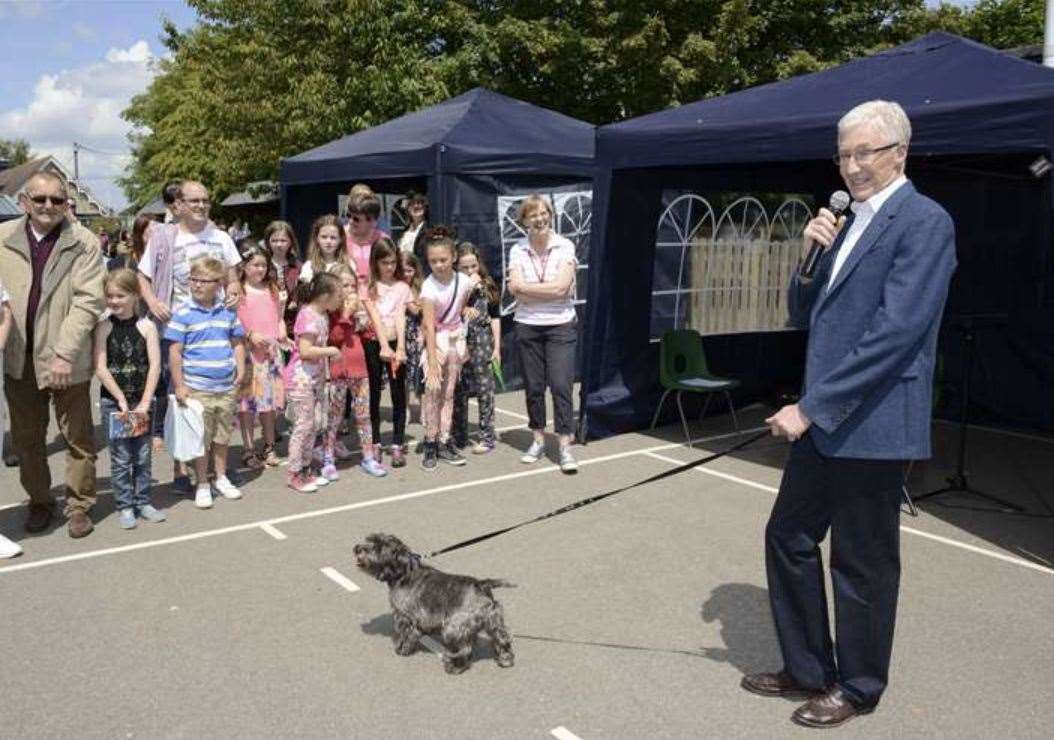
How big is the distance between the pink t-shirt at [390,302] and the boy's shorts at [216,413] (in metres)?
1.27

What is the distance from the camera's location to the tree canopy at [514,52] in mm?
17984

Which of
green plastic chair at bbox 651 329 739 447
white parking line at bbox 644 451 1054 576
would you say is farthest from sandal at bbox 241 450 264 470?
white parking line at bbox 644 451 1054 576

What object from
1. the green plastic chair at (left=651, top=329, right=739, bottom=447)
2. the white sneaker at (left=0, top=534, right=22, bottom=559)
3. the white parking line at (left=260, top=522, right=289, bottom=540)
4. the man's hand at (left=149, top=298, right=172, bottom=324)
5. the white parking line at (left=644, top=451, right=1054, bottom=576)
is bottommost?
the white parking line at (left=644, top=451, right=1054, bottom=576)

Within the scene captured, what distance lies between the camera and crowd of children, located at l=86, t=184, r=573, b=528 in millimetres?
5461

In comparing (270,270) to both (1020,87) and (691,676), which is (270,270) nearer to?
(691,676)

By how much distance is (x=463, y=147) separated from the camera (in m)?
8.85

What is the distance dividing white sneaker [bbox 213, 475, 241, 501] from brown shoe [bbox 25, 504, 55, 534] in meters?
1.02

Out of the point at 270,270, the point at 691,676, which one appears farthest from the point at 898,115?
the point at 270,270

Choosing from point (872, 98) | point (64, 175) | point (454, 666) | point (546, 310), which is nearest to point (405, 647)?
point (454, 666)

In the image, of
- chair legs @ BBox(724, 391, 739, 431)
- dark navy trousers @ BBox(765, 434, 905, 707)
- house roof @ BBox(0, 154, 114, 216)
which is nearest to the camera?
dark navy trousers @ BBox(765, 434, 905, 707)

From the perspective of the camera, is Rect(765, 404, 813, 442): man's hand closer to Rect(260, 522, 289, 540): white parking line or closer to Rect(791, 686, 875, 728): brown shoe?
Rect(791, 686, 875, 728): brown shoe

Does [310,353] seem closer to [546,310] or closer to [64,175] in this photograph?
[546,310]

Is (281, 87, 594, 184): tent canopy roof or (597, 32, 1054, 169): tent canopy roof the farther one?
(281, 87, 594, 184): tent canopy roof

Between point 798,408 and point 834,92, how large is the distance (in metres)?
3.67
